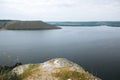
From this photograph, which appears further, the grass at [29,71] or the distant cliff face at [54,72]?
the grass at [29,71]

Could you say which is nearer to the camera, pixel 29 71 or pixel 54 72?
pixel 54 72

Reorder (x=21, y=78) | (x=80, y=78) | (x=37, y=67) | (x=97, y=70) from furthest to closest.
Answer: (x=97, y=70) → (x=37, y=67) → (x=21, y=78) → (x=80, y=78)

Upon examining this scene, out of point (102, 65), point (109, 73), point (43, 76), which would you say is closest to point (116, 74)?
point (109, 73)

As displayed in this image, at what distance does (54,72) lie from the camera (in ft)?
102

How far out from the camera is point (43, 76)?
101 ft

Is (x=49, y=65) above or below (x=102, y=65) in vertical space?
above

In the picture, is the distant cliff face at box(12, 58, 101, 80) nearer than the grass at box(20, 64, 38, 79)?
Yes

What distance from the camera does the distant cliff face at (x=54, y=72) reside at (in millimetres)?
29781

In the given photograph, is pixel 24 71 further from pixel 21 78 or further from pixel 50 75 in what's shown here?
pixel 50 75

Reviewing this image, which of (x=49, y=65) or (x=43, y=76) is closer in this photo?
(x=43, y=76)

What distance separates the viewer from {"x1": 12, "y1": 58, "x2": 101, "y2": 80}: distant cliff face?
29781 millimetres

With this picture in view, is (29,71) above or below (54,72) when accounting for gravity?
Result: below

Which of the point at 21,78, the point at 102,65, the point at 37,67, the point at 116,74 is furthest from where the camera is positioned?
the point at 102,65

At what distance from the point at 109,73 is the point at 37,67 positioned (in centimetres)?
2642
